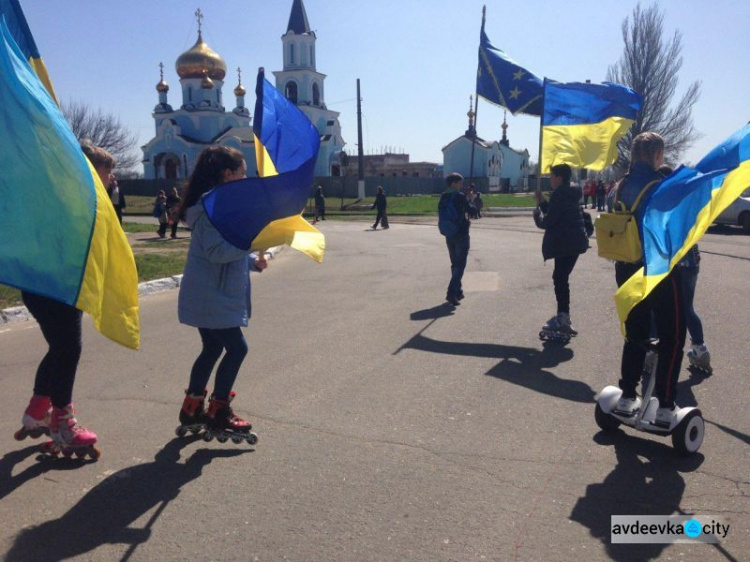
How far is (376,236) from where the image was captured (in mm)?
23797

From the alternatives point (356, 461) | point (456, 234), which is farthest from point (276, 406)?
point (456, 234)

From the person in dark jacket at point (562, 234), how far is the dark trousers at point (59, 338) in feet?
16.1

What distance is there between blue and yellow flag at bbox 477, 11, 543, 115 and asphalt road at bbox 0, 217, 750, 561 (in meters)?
3.14

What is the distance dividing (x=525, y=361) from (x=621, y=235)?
7.73ft

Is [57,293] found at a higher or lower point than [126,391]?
higher

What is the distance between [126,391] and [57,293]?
2373mm

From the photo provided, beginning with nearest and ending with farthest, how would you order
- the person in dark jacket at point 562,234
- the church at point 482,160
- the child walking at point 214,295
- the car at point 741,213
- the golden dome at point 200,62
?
the child walking at point 214,295 < the person in dark jacket at point 562,234 < the car at point 741,213 < the golden dome at point 200,62 < the church at point 482,160

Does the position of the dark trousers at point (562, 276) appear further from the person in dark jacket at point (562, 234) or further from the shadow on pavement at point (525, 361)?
the shadow on pavement at point (525, 361)

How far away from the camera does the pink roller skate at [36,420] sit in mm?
4383

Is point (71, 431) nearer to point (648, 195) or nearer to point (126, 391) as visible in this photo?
point (126, 391)

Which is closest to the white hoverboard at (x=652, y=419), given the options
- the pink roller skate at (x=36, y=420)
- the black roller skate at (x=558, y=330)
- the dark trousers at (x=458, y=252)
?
the black roller skate at (x=558, y=330)

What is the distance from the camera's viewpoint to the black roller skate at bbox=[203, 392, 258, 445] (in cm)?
459

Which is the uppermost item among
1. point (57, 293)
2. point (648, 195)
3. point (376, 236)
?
point (648, 195)

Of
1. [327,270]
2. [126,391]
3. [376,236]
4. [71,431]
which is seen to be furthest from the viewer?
[376,236]
